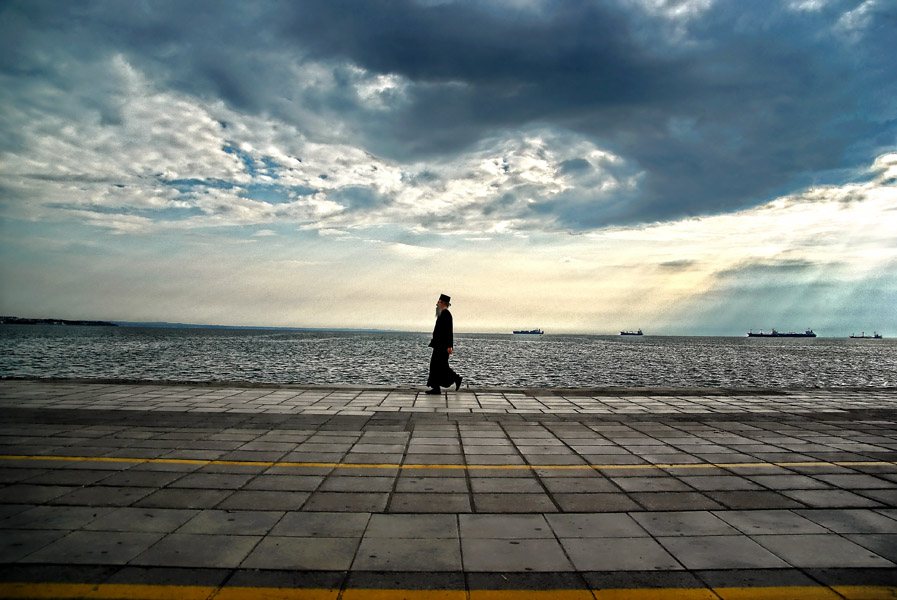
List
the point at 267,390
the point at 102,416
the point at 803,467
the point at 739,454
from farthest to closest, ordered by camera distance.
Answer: the point at 267,390, the point at 102,416, the point at 739,454, the point at 803,467

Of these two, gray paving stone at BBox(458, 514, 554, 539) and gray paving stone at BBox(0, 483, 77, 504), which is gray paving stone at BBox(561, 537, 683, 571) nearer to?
gray paving stone at BBox(458, 514, 554, 539)

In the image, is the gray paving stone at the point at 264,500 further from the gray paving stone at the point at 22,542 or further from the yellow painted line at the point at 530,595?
the yellow painted line at the point at 530,595

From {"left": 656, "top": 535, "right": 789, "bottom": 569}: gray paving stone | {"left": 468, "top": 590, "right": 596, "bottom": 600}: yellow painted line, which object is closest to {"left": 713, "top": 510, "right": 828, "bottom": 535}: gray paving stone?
{"left": 656, "top": 535, "right": 789, "bottom": 569}: gray paving stone

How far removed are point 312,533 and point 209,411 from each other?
620 centimetres

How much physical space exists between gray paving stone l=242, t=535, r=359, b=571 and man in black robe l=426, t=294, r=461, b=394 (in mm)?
7927

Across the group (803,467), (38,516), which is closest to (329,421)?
(38,516)

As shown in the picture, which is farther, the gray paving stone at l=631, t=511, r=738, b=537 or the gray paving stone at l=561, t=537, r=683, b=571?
the gray paving stone at l=631, t=511, r=738, b=537

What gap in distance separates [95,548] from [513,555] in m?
Answer: 3.00

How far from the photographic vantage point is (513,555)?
3488 millimetres

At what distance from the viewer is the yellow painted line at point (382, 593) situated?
290cm

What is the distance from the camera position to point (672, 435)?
7.73 m

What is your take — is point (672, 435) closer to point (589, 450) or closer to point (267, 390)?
point (589, 450)

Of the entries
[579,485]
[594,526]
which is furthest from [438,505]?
[579,485]

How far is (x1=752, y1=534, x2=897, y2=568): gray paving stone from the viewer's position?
11.2ft
